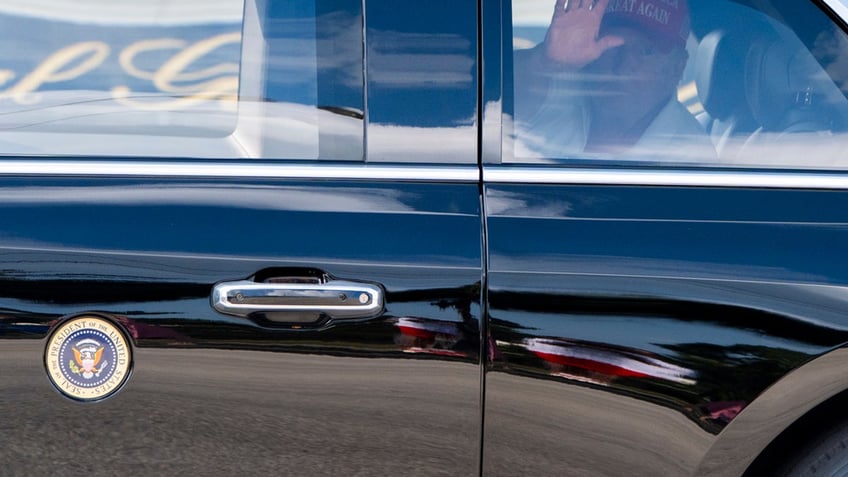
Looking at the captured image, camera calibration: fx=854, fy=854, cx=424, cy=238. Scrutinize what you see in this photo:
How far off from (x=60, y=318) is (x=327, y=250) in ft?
1.57

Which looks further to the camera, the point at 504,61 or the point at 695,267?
the point at 504,61

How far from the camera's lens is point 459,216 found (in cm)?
155

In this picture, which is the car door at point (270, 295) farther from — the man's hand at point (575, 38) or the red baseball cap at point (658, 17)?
the red baseball cap at point (658, 17)

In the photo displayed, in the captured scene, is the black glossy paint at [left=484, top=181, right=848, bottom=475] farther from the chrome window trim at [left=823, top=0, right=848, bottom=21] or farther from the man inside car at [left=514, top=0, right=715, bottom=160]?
the chrome window trim at [left=823, top=0, right=848, bottom=21]

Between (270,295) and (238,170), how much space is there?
0.27m

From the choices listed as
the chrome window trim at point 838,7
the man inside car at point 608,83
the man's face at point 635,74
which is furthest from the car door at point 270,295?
the chrome window trim at point 838,7

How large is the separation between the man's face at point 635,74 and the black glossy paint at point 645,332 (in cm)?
29

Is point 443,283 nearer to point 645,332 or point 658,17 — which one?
point 645,332

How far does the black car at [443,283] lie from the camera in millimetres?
1484

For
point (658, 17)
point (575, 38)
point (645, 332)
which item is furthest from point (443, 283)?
point (658, 17)

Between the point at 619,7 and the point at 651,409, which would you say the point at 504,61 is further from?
the point at 651,409

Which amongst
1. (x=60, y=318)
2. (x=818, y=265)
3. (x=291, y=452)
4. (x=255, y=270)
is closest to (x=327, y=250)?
(x=255, y=270)

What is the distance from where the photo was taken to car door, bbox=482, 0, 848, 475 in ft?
4.85

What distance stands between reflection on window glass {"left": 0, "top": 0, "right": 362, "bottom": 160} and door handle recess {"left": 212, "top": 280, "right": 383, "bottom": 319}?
0.96 ft
